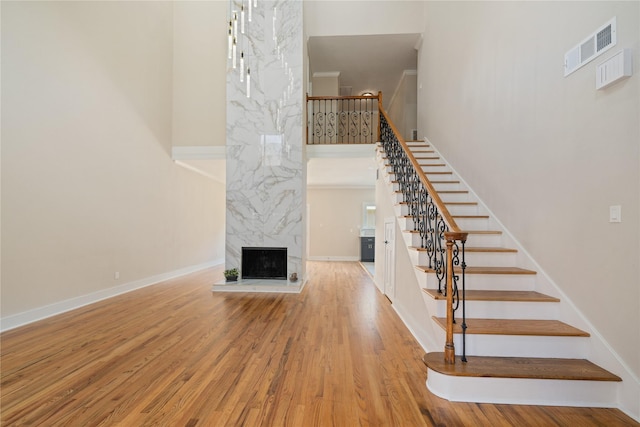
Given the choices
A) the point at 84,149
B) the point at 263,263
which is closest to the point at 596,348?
the point at 263,263

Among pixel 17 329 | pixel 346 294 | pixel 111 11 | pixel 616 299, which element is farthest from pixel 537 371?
pixel 111 11

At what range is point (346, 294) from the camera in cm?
545

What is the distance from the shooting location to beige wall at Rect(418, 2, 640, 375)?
2.12 meters

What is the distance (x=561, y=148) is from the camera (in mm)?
2736

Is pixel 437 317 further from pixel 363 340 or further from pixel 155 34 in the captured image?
pixel 155 34

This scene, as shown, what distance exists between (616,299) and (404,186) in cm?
266

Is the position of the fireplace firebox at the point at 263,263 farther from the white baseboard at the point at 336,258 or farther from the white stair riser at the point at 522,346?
the white baseboard at the point at 336,258

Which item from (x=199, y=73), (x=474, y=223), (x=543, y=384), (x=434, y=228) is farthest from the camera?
(x=199, y=73)

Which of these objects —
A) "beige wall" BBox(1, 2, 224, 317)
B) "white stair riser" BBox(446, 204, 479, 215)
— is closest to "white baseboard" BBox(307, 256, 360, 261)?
"beige wall" BBox(1, 2, 224, 317)

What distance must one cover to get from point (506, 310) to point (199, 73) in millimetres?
7151

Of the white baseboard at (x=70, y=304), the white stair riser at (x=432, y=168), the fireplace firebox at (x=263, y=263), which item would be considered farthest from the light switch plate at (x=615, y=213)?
the white baseboard at (x=70, y=304)

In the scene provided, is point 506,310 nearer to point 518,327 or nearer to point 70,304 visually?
point 518,327

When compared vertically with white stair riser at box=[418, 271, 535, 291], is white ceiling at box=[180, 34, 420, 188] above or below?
above

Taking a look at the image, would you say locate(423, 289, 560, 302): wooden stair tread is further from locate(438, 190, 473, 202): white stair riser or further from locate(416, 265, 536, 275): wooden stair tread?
locate(438, 190, 473, 202): white stair riser
